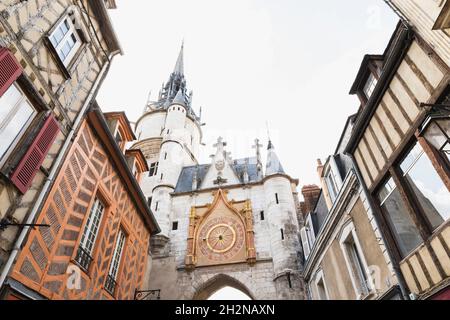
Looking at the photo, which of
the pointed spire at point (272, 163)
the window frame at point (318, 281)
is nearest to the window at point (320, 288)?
the window frame at point (318, 281)

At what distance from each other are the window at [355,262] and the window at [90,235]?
15.5 ft

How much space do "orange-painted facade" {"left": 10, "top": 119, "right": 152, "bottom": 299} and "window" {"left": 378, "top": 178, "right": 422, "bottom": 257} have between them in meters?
4.95

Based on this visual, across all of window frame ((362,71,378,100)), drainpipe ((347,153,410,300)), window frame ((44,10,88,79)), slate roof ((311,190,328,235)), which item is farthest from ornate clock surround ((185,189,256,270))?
window frame ((44,10,88,79))

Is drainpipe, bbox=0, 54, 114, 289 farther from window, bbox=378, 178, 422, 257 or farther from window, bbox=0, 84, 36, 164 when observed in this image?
window, bbox=378, 178, 422, 257

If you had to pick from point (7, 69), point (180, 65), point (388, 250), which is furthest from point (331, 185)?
point (180, 65)

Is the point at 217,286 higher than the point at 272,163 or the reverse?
the reverse

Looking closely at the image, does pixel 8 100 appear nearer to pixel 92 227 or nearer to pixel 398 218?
pixel 92 227

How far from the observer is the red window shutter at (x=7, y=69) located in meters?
3.36

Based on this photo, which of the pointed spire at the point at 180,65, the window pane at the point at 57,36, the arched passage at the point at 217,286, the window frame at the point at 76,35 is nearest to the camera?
the window frame at the point at 76,35

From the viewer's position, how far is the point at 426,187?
382cm

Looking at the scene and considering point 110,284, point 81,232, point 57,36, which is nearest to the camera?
point 57,36

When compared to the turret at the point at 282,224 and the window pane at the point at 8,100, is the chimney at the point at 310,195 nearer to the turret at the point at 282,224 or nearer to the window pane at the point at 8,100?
the turret at the point at 282,224

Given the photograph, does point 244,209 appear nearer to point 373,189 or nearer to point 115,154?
point 115,154

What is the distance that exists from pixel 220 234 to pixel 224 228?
299mm
